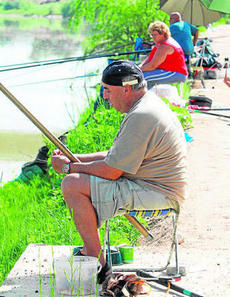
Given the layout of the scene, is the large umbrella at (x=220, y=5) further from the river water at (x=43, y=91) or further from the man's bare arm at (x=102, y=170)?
the man's bare arm at (x=102, y=170)

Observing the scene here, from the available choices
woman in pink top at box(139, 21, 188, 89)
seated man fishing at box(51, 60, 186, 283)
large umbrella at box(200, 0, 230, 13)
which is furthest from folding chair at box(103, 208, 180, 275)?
large umbrella at box(200, 0, 230, 13)

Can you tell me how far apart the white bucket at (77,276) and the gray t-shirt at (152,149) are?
0.49 metres

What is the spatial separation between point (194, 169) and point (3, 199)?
1914mm

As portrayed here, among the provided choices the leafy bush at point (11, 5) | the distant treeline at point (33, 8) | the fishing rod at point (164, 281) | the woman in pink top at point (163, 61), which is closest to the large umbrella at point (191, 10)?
the woman in pink top at point (163, 61)

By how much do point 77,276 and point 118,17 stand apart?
1186 centimetres

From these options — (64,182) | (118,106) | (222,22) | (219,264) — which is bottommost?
(222,22)

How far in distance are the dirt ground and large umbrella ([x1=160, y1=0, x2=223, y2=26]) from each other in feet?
14.3

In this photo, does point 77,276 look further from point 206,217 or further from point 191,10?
point 191,10

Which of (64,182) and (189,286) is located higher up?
(64,182)

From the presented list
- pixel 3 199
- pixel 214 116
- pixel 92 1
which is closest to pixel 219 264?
pixel 3 199

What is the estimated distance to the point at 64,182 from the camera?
2.86 metres

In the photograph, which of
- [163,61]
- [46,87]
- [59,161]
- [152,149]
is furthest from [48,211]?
[46,87]

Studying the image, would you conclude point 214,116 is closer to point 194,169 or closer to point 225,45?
point 194,169

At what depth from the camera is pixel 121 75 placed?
9.59ft
